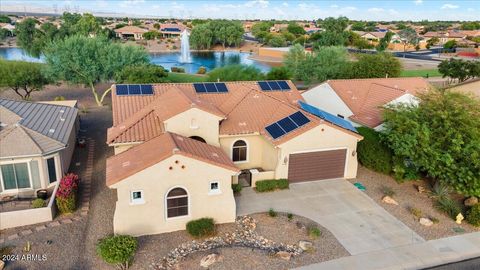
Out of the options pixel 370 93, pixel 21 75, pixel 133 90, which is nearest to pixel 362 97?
pixel 370 93

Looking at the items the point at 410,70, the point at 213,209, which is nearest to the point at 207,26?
the point at 410,70

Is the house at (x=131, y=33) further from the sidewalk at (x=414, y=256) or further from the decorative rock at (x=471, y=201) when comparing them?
the sidewalk at (x=414, y=256)

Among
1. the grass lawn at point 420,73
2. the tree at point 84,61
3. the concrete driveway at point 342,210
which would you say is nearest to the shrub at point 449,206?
the concrete driveway at point 342,210

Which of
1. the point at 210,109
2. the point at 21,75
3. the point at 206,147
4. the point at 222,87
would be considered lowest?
the point at 206,147

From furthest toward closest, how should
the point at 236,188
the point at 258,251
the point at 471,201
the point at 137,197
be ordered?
1. the point at 236,188
2. the point at 471,201
3. the point at 137,197
4. the point at 258,251

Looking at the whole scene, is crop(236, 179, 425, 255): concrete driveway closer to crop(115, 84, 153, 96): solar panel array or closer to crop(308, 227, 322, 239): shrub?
crop(308, 227, 322, 239): shrub

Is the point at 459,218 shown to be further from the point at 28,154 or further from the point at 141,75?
the point at 141,75

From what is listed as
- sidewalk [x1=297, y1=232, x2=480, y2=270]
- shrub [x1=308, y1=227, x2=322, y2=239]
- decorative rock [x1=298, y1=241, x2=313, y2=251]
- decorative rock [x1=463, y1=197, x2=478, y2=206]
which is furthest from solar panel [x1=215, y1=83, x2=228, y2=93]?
decorative rock [x1=463, y1=197, x2=478, y2=206]
